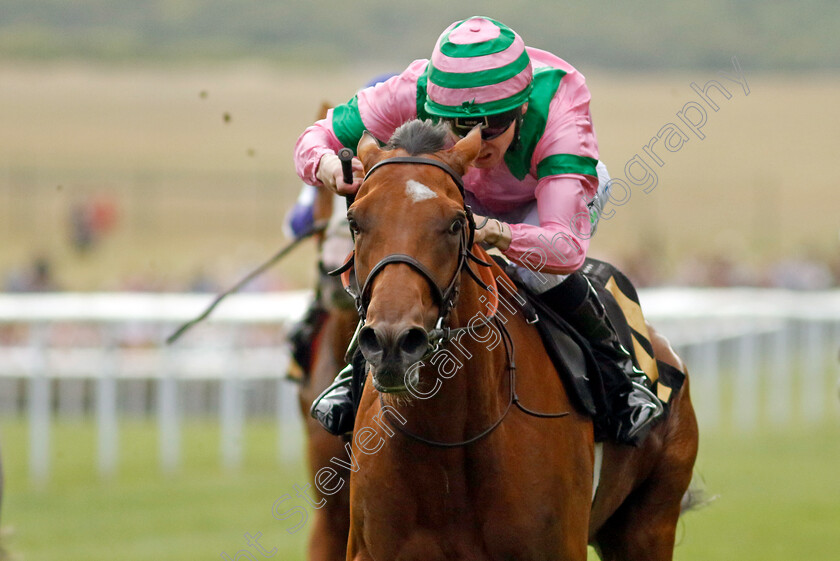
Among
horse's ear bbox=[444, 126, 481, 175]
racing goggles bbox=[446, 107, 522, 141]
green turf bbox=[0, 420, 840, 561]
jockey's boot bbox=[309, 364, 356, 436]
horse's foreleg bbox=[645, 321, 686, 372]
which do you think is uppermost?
horse's ear bbox=[444, 126, 481, 175]

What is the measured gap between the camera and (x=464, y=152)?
10.6 feet

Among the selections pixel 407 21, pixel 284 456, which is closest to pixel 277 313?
pixel 284 456

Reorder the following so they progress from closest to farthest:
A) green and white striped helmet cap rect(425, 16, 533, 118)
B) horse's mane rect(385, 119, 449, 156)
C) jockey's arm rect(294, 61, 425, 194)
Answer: horse's mane rect(385, 119, 449, 156)
green and white striped helmet cap rect(425, 16, 533, 118)
jockey's arm rect(294, 61, 425, 194)

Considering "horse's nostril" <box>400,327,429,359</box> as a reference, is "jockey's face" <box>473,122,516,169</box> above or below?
above

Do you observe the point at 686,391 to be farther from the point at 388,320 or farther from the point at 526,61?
the point at 388,320

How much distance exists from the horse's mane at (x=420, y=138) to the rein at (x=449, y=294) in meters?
0.05

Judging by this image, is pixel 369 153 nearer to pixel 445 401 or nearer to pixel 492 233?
pixel 492 233

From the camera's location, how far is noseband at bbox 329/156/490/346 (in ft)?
9.68

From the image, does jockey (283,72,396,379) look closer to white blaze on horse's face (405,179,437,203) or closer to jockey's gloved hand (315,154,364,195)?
jockey's gloved hand (315,154,364,195)

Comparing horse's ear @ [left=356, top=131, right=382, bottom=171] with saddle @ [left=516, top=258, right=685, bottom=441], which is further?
saddle @ [left=516, top=258, right=685, bottom=441]

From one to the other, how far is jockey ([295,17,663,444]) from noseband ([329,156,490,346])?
10cm

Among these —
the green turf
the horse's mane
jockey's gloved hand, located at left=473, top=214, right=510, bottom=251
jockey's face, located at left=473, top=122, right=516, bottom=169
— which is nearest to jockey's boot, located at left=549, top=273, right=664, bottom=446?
jockey's face, located at left=473, top=122, right=516, bottom=169

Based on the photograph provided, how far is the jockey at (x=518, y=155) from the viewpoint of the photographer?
3482 millimetres

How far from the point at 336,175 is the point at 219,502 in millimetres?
6767
